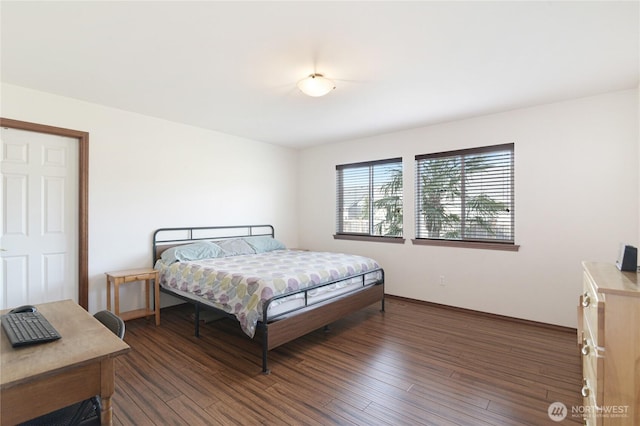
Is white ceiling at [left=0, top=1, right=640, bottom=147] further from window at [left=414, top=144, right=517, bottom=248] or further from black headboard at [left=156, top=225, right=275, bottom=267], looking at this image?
black headboard at [left=156, top=225, right=275, bottom=267]

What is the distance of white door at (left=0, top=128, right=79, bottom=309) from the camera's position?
2.99 meters

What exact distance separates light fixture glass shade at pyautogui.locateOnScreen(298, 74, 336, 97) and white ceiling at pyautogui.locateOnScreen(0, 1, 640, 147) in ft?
0.25

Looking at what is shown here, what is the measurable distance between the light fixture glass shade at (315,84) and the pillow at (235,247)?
8.35ft

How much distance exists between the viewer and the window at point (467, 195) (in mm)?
3771

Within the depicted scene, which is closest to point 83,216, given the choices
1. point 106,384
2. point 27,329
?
point 27,329

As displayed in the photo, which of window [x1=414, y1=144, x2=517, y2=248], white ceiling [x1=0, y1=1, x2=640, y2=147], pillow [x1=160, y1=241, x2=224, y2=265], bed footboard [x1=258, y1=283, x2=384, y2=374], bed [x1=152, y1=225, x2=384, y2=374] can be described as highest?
white ceiling [x1=0, y1=1, x2=640, y2=147]

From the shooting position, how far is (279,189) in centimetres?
568

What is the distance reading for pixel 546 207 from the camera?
3461mm

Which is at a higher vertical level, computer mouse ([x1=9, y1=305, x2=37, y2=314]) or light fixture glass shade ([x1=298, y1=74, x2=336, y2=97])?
light fixture glass shade ([x1=298, y1=74, x2=336, y2=97])

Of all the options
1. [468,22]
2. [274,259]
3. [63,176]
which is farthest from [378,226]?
[63,176]

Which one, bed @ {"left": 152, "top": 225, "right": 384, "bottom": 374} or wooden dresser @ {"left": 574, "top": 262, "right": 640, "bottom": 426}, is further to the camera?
bed @ {"left": 152, "top": 225, "right": 384, "bottom": 374}

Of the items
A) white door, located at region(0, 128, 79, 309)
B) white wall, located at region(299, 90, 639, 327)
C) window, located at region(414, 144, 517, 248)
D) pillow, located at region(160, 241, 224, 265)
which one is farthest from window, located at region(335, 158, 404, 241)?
white door, located at region(0, 128, 79, 309)

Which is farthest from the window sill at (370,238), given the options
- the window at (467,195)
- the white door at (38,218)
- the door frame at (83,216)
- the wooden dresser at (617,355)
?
the white door at (38,218)

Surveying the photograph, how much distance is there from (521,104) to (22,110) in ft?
17.5
